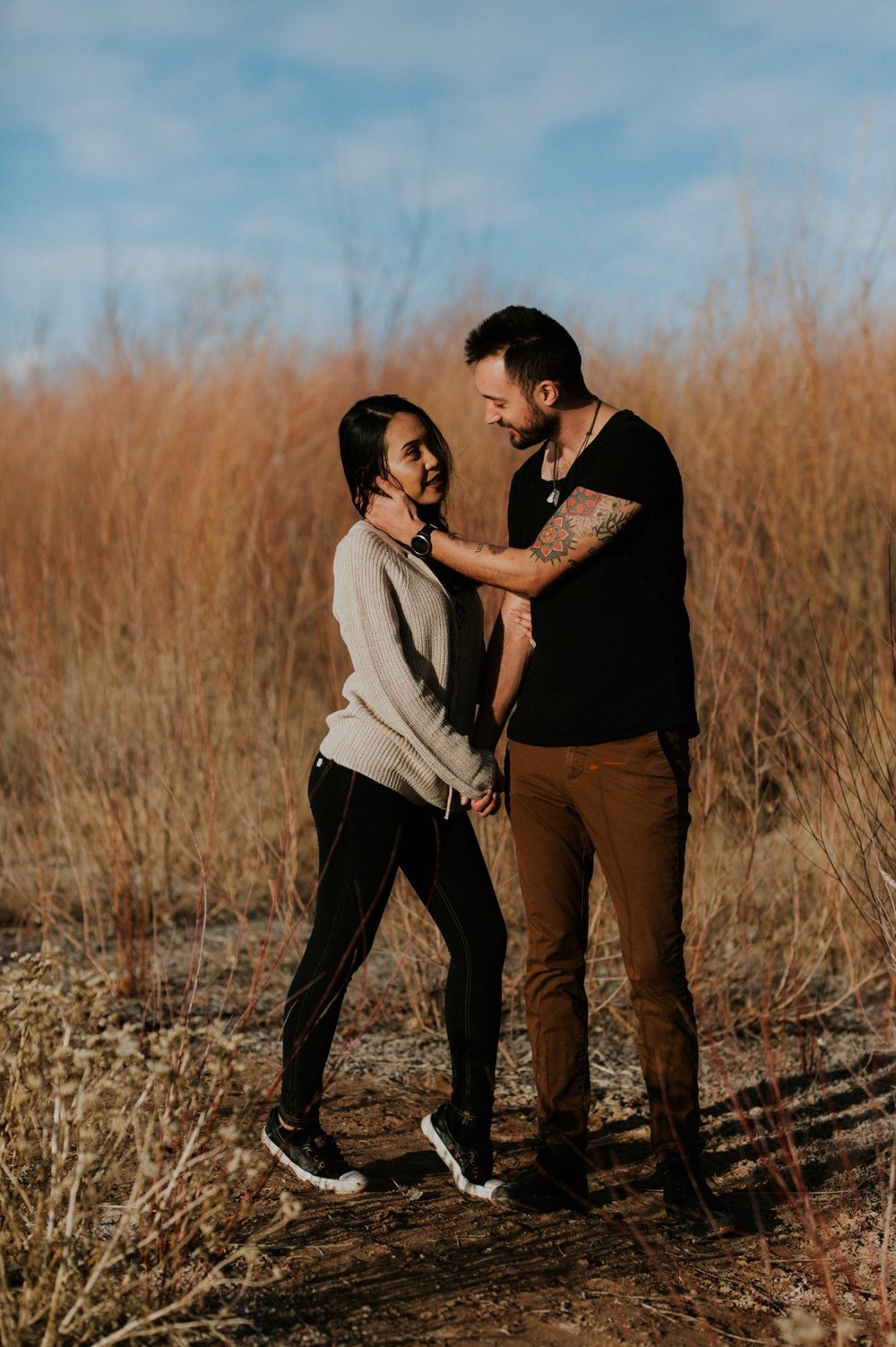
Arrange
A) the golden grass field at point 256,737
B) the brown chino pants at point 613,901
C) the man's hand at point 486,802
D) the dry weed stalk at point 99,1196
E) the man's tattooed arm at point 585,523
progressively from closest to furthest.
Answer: the dry weed stalk at point 99,1196, the golden grass field at point 256,737, the man's tattooed arm at point 585,523, the brown chino pants at point 613,901, the man's hand at point 486,802

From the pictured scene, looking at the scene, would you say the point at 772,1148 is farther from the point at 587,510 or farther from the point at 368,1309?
the point at 587,510

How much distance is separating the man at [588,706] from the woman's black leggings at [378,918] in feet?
0.44

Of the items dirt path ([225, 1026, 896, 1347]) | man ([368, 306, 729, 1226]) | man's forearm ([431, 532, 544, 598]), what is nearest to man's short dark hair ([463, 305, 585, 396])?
man ([368, 306, 729, 1226])

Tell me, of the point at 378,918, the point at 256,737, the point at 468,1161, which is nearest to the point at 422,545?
the point at 378,918

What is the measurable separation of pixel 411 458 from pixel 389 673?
1.42 feet

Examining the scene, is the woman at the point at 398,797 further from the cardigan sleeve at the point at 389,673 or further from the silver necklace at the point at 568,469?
the silver necklace at the point at 568,469

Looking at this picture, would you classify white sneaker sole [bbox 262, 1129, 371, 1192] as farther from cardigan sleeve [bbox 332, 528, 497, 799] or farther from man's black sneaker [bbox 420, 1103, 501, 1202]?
cardigan sleeve [bbox 332, 528, 497, 799]

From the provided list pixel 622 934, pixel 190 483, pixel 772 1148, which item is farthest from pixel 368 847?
pixel 190 483

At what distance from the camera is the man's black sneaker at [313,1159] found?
2.66 m

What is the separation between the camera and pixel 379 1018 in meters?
4.04

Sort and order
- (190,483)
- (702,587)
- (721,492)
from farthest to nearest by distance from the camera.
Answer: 1. (190,483)
2. (702,587)
3. (721,492)

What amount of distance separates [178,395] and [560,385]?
434 cm

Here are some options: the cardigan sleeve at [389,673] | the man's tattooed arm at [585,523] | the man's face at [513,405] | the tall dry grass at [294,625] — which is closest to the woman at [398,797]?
the cardigan sleeve at [389,673]

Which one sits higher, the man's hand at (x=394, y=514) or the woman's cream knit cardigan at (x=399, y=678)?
the man's hand at (x=394, y=514)
